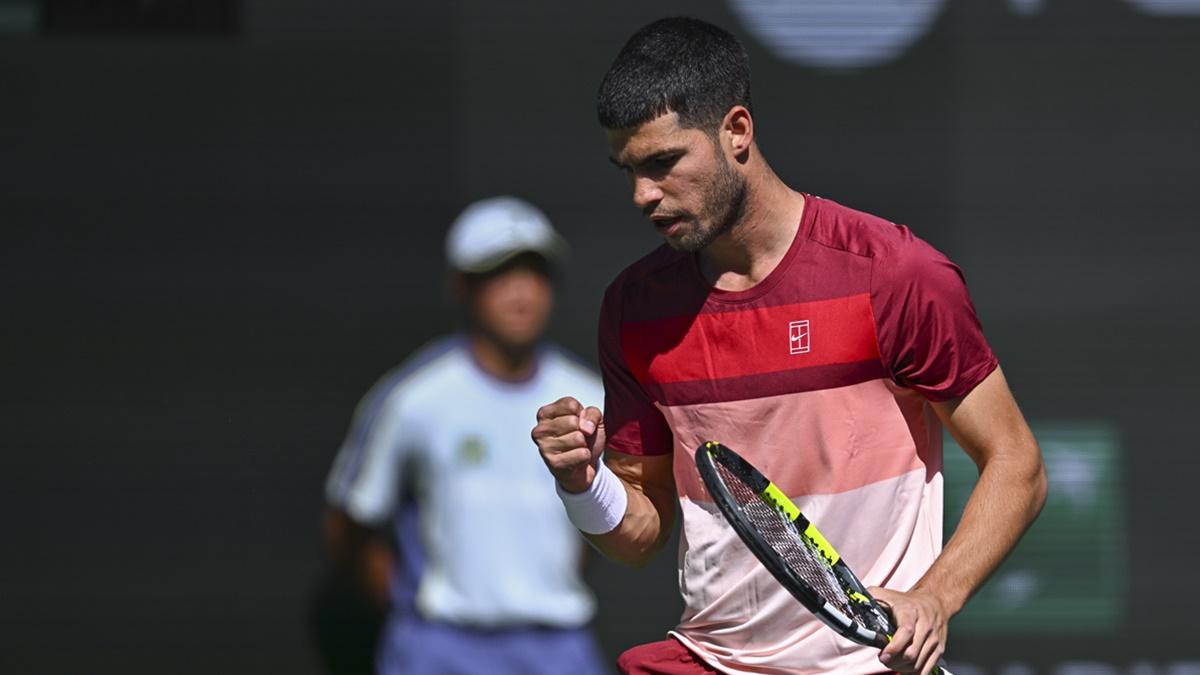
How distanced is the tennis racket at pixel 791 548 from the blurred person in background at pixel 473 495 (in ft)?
8.25

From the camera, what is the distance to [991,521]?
2.99m

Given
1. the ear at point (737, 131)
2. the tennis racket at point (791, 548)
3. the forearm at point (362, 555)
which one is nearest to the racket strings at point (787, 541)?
the tennis racket at point (791, 548)

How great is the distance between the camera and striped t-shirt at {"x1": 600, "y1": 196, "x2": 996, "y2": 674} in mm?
3066

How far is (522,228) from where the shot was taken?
5.52 metres

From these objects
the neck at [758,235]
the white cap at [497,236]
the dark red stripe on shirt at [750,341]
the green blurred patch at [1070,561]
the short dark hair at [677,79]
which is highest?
the short dark hair at [677,79]

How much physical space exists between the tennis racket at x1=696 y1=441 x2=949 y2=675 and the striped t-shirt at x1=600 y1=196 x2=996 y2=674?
0.14 metres

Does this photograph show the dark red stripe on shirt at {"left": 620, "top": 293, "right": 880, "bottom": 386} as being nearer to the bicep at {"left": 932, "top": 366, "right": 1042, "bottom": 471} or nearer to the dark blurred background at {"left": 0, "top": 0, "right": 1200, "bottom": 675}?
the bicep at {"left": 932, "top": 366, "right": 1042, "bottom": 471}

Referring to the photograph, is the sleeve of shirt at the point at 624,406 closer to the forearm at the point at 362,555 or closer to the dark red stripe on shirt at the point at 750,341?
the dark red stripe on shirt at the point at 750,341

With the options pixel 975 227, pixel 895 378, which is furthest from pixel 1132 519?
pixel 895 378

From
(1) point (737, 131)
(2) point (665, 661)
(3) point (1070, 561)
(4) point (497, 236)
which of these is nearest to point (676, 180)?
(1) point (737, 131)

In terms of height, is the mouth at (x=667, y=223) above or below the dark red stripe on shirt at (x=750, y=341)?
above

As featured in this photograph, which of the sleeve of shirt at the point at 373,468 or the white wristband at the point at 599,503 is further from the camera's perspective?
the sleeve of shirt at the point at 373,468

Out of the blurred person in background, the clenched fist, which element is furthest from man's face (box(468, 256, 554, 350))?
the clenched fist

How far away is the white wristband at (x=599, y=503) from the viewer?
A: 3.19 meters
